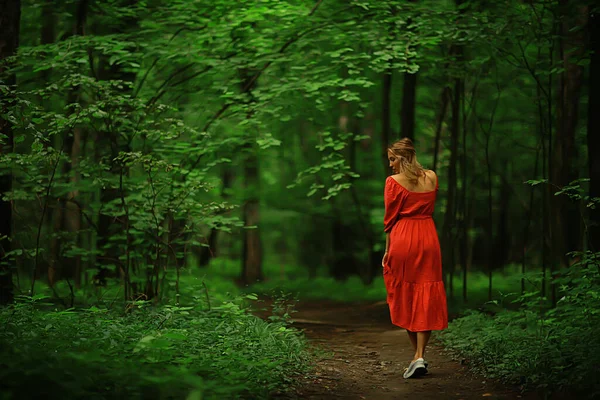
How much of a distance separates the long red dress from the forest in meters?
0.80

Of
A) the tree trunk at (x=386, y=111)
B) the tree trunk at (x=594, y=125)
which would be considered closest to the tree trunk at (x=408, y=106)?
the tree trunk at (x=386, y=111)

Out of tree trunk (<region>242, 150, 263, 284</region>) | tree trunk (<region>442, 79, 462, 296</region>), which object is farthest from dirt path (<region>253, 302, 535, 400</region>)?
tree trunk (<region>242, 150, 263, 284</region>)

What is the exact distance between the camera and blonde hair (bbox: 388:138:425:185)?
655cm

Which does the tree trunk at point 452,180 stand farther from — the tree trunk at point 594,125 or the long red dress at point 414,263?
the long red dress at point 414,263

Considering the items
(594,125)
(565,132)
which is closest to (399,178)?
(594,125)

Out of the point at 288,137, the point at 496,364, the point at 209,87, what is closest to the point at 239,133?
the point at 209,87

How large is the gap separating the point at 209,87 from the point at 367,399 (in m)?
7.22

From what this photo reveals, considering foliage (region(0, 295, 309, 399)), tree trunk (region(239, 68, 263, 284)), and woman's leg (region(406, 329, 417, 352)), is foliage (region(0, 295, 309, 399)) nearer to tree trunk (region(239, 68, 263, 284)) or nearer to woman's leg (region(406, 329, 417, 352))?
woman's leg (region(406, 329, 417, 352))

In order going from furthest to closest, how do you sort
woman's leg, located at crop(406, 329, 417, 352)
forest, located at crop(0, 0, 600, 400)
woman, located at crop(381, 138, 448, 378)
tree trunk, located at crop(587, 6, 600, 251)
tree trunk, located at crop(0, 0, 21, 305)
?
tree trunk, located at crop(0, 0, 21, 305)
tree trunk, located at crop(587, 6, 600, 251)
woman's leg, located at crop(406, 329, 417, 352)
woman, located at crop(381, 138, 448, 378)
forest, located at crop(0, 0, 600, 400)

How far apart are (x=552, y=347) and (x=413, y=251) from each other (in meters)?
1.68

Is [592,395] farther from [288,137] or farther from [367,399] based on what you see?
[288,137]

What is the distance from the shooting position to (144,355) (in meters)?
5.11

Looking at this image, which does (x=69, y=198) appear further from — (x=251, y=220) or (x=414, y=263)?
(x=251, y=220)

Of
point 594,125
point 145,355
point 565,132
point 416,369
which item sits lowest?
point 416,369
